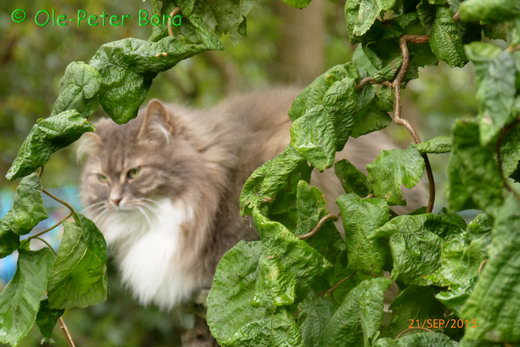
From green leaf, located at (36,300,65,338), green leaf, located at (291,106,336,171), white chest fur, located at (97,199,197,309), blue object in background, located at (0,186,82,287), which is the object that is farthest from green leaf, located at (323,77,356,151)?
blue object in background, located at (0,186,82,287)

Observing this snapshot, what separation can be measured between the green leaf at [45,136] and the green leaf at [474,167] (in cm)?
52

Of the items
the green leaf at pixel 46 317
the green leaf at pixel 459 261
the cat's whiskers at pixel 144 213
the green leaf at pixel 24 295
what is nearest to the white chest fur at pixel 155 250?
the cat's whiskers at pixel 144 213

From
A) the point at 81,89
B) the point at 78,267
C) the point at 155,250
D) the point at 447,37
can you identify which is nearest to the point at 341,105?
the point at 447,37

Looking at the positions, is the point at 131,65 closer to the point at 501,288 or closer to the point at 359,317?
the point at 359,317

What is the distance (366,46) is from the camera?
1.04 metres

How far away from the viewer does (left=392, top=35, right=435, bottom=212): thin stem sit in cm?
96

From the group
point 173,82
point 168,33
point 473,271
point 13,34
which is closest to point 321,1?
point 173,82

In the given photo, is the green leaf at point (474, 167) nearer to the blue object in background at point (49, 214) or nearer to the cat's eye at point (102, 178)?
the cat's eye at point (102, 178)

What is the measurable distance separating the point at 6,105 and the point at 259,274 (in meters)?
3.75

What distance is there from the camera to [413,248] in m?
0.88

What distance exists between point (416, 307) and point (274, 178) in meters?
0.26

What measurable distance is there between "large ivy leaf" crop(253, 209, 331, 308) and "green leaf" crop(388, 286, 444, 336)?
128mm

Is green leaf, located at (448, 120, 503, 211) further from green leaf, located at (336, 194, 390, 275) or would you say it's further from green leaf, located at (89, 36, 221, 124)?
green leaf, located at (89, 36, 221, 124)

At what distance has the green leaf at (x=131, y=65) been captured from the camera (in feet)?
3.38
